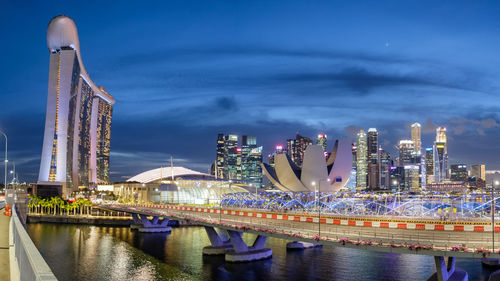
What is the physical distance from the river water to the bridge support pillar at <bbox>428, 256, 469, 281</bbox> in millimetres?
4867

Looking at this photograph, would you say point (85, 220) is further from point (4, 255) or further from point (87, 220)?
point (4, 255)

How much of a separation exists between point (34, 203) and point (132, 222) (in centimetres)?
2823

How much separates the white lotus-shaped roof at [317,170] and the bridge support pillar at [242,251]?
3625 centimetres

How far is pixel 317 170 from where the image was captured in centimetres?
8075

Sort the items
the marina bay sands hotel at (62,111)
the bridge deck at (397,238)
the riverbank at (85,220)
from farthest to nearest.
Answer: the marina bay sands hotel at (62,111) → the riverbank at (85,220) → the bridge deck at (397,238)

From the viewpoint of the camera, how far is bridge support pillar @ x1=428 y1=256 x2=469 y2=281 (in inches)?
1100

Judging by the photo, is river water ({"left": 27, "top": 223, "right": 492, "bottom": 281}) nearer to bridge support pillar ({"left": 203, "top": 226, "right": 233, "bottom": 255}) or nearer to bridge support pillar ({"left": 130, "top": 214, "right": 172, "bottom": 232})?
bridge support pillar ({"left": 203, "top": 226, "right": 233, "bottom": 255})

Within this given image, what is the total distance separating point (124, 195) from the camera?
399 feet

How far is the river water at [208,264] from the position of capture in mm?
37625

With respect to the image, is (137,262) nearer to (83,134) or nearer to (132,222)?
(132,222)

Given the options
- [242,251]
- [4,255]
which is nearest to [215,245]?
[242,251]

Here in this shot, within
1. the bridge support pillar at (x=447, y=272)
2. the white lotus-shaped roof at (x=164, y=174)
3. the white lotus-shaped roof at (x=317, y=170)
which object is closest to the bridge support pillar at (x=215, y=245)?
the bridge support pillar at (x=447, y=272)

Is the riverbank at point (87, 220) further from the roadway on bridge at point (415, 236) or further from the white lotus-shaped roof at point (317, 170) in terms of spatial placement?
the roadway on bridge at point (415, 236)

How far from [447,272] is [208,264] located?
70.2 feet
